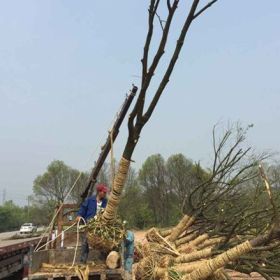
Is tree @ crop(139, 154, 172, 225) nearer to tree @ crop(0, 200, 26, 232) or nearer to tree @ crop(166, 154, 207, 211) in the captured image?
tree @ crop(166, 154, 207, 211)

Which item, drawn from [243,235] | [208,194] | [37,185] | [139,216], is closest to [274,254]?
[243,235]

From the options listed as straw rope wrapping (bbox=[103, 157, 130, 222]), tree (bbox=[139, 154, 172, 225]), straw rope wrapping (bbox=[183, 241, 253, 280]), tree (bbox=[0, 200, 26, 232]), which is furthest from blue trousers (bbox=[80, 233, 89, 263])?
tree (bbox=[0, 200, 26, 232])

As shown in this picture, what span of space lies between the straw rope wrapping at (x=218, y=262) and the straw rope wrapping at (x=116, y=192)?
169 centimetres

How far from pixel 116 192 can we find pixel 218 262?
186 cm

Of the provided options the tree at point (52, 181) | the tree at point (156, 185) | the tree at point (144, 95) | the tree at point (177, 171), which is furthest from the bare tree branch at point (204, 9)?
the tree at point (52, 181)

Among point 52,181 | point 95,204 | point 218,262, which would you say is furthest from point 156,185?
point 218,262

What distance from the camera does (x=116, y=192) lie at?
21.6 ft

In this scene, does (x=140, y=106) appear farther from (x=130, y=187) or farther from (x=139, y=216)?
(x=130, y=187)

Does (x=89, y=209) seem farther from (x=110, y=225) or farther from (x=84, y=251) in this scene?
(x=110, y=225)

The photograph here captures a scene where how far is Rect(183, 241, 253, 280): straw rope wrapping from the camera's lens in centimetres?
677

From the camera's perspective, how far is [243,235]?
10.4 meters

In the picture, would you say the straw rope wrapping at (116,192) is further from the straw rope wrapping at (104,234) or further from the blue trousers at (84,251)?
the blue trousers at (84,251)

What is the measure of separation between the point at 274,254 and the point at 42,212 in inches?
1905

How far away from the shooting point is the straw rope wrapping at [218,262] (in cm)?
677
